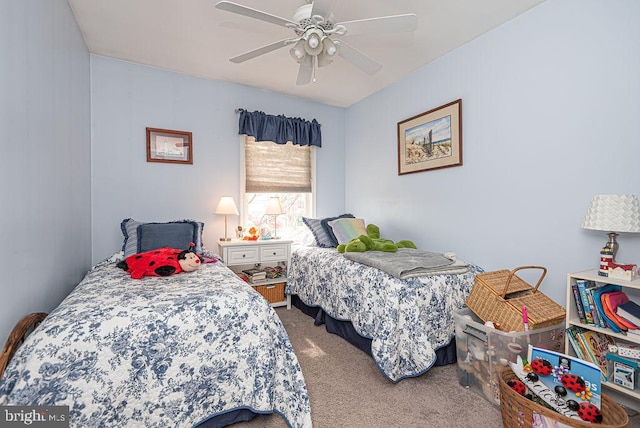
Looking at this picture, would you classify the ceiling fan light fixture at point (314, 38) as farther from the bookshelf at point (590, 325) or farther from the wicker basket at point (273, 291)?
the wicker basket at point (273, 291)

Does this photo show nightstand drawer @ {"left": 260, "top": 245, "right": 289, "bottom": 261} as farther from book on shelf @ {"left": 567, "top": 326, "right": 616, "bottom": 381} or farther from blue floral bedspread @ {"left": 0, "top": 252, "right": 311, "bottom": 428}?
book on shelf @ {"left": 567, "top": 326, "right": 616, "bottom": 381}

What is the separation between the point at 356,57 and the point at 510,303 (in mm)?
1889

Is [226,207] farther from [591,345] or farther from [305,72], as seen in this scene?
[591,345]

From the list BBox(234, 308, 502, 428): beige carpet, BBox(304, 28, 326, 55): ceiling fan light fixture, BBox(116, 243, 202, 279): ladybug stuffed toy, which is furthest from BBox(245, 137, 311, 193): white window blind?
BBox(234, 308, 502, 428): beige carpet

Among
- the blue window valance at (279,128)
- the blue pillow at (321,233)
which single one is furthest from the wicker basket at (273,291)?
the blue window valance at (279,128)

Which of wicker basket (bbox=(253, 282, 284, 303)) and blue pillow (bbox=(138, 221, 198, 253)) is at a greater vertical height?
blue pillow (bbox=(138, 221, 198, 253))

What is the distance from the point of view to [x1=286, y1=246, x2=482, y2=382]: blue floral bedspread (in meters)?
2.00

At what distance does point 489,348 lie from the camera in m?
1.80

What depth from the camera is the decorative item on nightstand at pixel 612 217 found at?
1559 millimetres

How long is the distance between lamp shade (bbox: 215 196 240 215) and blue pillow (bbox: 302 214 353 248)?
887 mm

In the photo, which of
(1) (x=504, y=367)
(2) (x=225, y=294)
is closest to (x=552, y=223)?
(1) (x=504, y=367)

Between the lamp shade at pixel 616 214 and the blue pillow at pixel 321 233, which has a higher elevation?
the lamp shade at pixel 616 214

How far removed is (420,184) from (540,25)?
153cm

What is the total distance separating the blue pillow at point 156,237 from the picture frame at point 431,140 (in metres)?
2.28
